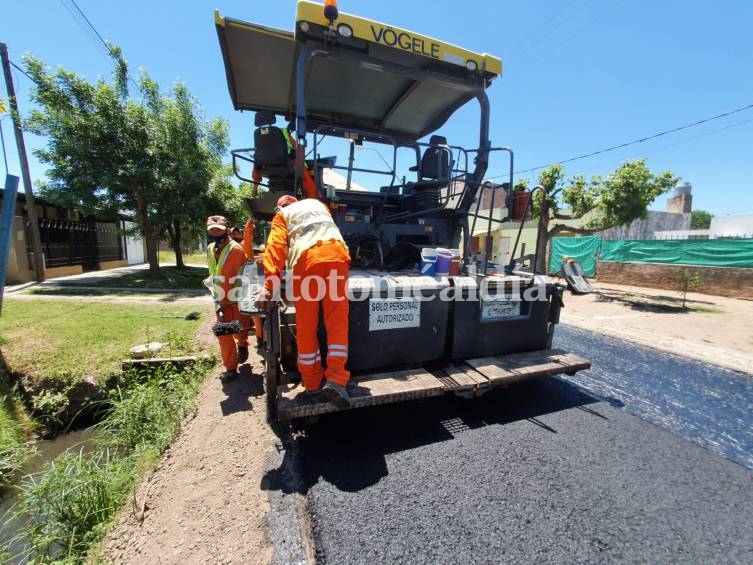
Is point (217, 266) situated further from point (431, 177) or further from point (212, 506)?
point (431, 177)

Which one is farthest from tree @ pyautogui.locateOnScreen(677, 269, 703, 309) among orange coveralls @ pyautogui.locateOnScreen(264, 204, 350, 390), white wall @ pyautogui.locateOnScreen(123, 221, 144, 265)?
white wall @ pyautogui.locateOnScreen(123, 221, 144, 265)

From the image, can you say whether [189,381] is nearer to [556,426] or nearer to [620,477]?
[556,426]

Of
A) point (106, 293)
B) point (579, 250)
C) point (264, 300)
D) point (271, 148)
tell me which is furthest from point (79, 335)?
point (579, 250)

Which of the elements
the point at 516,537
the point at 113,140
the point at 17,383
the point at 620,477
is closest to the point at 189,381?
the point at 17,383

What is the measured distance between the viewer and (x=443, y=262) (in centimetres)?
321

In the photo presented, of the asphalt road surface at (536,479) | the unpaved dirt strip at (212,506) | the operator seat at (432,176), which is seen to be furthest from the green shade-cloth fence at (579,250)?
the unpaved dirt strip at (212,506)

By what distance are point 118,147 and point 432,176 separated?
37.1 feet

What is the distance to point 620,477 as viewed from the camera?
2.24 metres

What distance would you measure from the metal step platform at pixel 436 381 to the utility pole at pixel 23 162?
529 inches

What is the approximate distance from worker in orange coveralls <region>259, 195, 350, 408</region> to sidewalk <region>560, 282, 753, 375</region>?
5.16 m

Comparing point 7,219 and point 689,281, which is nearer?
point 7,219

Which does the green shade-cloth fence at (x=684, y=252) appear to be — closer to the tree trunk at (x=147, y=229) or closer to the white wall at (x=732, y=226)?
the white wall at (x=732, y=226)

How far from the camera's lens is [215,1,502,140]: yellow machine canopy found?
10.2ft

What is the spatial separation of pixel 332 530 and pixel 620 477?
189 cm
